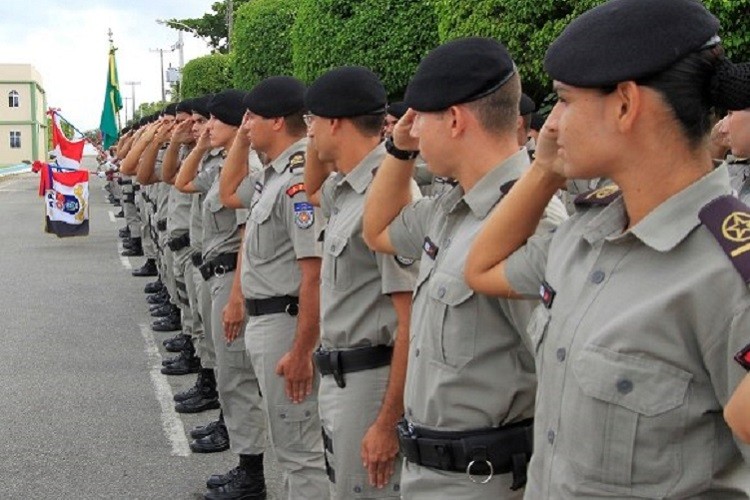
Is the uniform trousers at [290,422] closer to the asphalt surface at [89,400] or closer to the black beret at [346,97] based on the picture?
the asphalt surface at [89,400]

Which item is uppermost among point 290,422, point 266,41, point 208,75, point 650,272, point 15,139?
point 266,41

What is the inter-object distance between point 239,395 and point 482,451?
2.83m

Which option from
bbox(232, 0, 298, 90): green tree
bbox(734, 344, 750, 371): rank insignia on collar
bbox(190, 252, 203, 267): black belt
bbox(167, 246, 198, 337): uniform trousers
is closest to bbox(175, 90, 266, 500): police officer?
bbox(190, 252, 203, 267): black belt

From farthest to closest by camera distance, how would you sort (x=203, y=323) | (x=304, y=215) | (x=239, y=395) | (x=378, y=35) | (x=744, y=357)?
(x=378, y=35) → (x=203, y=323) → (x=239, y=395) → (x=304, y=215) → (x=744, y=357)

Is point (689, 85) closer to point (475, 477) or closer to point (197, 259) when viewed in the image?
point (475, 477)

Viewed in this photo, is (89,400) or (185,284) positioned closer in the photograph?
(89,400)

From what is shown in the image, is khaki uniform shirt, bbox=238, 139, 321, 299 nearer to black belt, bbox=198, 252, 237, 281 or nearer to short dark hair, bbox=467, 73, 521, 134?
black belt, bbox=198, 252, 237, 281

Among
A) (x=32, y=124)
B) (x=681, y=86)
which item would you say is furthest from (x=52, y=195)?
(x=32, y=124)

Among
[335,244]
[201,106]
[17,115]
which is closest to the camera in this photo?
[335,244]

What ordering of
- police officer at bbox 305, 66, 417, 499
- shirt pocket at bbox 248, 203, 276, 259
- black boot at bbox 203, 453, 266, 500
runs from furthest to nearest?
1. black boot at bbox 203, 453, 266, 500
2. shirt pocket at bbox 248, 203, 276, 259
3. police officer at bbox 305, 66, 417, 499

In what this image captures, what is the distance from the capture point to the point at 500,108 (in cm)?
250

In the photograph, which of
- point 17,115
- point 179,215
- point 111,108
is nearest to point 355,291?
point 179,215

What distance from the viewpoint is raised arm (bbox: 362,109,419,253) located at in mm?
2910

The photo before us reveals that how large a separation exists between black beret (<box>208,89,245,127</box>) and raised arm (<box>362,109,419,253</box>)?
2501 mm
